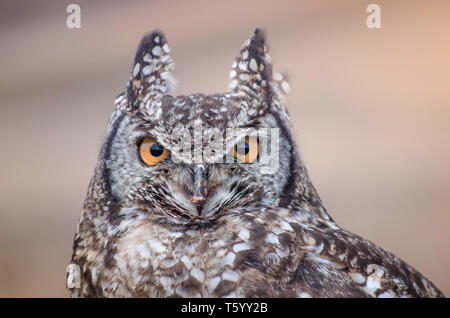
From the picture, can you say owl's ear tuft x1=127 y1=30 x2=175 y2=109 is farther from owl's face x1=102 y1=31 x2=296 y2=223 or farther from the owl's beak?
the owl's beak

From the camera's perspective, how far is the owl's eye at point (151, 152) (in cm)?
110

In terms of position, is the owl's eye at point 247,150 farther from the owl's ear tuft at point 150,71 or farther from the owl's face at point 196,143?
the owl's ear tuft at point 150,71

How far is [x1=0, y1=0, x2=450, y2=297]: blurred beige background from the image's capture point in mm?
1392

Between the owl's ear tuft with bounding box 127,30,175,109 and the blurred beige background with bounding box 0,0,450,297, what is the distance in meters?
0.13

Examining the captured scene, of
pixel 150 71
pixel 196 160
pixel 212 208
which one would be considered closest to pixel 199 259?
pixel 212 208

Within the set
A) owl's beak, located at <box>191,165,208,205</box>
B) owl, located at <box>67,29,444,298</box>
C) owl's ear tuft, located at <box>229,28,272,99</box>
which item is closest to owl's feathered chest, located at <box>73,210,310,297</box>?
owl, located at <box>67,29,444,298</box>

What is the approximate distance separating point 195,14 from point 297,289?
0.92 metres

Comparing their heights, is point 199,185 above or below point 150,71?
below

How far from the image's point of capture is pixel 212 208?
1102 millimetres

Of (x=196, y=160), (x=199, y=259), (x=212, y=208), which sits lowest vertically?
(x=199, y=259)

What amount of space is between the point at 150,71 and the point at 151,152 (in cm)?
22

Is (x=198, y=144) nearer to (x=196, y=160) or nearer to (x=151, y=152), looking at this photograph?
(x=196, y=160)

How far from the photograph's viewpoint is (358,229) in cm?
162

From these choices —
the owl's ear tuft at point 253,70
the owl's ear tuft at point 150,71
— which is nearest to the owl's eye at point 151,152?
the owl's ear tuft at point 150,71
